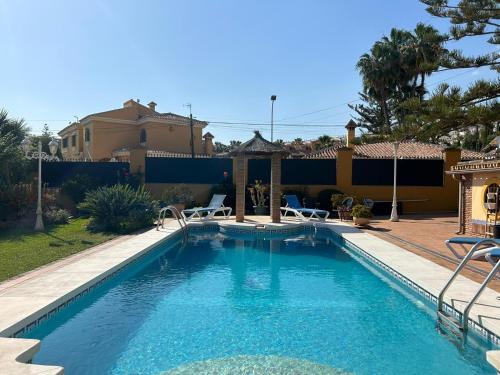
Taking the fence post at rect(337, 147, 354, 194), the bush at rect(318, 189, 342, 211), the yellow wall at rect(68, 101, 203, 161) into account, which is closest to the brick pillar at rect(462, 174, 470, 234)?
the bush at rect(318, 189, 342, 211)

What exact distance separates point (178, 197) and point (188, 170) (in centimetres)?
239

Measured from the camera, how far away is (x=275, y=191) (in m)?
14.5

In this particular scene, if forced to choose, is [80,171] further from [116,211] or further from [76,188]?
[116,211]

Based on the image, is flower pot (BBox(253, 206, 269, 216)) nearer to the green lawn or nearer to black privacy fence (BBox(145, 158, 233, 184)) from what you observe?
black privacy fence (BBox(145, 158, 233, 184))

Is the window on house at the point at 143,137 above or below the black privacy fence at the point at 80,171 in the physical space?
above

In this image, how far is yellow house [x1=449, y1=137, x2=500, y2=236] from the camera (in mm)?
10477

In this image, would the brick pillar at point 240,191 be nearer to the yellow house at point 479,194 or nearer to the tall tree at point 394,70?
the yellow house at point 479,194

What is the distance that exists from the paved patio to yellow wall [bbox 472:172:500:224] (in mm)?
866

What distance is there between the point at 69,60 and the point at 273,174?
→ 8.15 metres

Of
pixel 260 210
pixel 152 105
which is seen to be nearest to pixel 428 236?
pixel 260 210

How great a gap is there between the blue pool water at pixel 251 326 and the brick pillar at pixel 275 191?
5.69 m

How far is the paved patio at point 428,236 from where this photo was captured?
7.41 metres

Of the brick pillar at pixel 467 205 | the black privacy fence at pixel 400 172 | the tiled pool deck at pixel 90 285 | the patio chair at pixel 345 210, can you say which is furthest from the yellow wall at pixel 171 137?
the brick pillar at pixel 467 205

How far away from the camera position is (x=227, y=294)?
6812 mm
